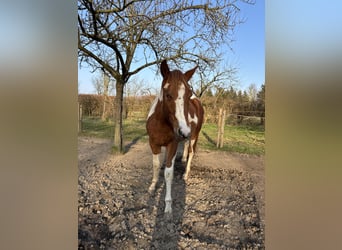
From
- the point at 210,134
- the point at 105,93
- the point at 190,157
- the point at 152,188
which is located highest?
the point at 105,93

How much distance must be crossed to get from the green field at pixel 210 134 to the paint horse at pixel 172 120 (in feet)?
0.12

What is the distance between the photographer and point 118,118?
1.11 m

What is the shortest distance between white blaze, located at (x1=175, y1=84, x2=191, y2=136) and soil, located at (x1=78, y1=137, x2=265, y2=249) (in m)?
0.20

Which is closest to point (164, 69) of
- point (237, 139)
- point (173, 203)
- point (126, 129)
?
point (126, 129)

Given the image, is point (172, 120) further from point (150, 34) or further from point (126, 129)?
point (150, 34)

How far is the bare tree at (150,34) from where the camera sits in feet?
3.31

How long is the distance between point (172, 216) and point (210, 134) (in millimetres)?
373

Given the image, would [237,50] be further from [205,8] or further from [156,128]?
[156,128]

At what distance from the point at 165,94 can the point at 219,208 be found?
506 millimetres

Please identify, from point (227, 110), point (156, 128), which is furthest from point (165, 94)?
point (227, 110)

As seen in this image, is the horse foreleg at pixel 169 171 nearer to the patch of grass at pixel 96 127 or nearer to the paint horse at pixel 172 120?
the paint horse at pixel 172 120

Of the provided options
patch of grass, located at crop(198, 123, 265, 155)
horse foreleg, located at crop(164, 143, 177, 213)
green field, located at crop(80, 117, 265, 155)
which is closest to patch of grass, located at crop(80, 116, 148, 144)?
green field, located at crop(80, 117, 265, 155)

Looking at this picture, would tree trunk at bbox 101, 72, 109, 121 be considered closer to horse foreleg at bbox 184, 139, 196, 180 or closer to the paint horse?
the paint horse
